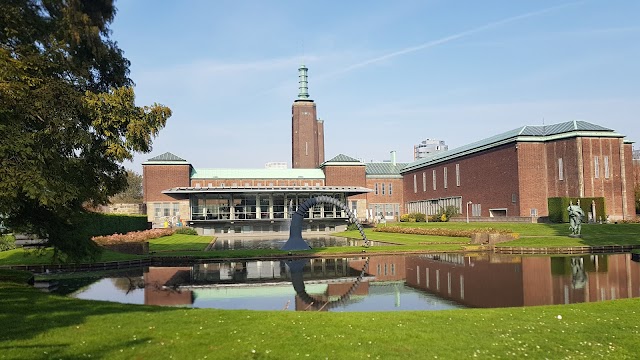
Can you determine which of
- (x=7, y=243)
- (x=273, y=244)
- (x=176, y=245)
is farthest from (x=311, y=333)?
(x=273, y=244)

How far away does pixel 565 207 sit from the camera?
163 feet

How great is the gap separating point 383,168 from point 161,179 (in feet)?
130

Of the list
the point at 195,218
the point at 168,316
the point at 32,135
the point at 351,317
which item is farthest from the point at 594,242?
the point at 195,218

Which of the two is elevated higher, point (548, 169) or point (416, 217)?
point (548, 169)

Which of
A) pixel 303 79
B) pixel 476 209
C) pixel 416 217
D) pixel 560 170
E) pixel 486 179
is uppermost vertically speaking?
pixel 303 79

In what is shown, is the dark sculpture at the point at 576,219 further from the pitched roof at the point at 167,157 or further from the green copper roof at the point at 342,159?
the pitched roof at the point at 167,157

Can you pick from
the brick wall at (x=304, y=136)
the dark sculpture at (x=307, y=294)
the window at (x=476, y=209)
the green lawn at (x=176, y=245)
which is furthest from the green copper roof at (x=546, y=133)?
the dark sculpture at (x=307, y=294)

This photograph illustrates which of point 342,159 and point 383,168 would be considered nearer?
point 342,159

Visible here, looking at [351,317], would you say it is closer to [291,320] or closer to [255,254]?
[291,320]

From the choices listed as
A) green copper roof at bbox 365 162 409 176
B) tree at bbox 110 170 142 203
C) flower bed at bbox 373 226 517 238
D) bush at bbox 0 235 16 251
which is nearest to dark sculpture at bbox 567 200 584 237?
flower bed at bbox 373 226 517 238

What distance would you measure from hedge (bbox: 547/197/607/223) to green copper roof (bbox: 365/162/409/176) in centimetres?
4192

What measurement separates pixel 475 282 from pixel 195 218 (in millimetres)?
42364

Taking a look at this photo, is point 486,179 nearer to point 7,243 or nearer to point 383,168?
point 383,168

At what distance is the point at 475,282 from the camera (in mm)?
18312
